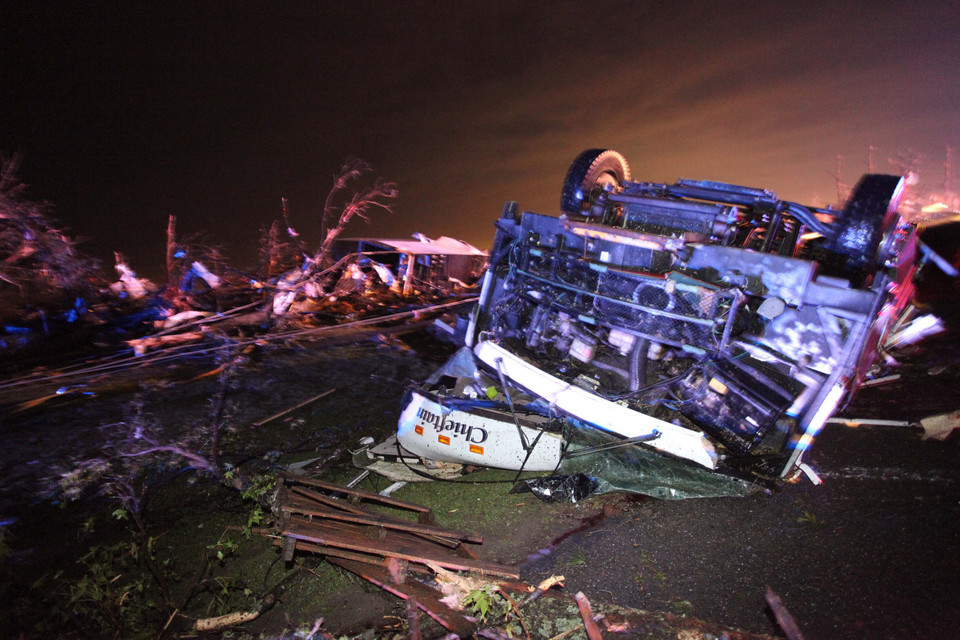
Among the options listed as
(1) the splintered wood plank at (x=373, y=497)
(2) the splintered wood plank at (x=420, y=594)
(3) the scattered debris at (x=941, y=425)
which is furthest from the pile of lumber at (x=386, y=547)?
(3) the scattered debris at (x=941, y=425)

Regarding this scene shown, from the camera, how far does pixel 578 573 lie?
394 centimetres

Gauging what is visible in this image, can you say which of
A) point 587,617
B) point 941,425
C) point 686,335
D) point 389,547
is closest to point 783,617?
point 587,617

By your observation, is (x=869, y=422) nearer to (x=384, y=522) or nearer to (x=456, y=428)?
(x=456, y=428)

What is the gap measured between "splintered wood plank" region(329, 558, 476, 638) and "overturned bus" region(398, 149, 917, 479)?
→ 1692mm

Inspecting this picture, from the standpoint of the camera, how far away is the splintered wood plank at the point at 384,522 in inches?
159

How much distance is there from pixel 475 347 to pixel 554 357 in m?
1.07

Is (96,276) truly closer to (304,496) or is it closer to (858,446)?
(304,496)

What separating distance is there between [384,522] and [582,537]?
193 cm

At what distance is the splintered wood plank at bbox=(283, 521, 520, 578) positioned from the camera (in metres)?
3.69

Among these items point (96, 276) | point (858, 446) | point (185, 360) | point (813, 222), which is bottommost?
point (185, 360)

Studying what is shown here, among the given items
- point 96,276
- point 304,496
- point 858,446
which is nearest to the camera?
point 304,496

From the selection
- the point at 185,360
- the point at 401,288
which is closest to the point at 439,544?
the point at 185,360

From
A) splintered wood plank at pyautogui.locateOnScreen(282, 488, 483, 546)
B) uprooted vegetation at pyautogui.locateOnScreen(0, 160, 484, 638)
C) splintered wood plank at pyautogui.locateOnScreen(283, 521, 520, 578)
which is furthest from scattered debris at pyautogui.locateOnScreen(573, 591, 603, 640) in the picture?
uprooted vegetation at pyautogui.locateOnScreen(0, 160, 484, 638)

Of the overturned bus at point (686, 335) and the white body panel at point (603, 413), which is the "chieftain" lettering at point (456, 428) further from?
the white body panel at point (603, 413)
